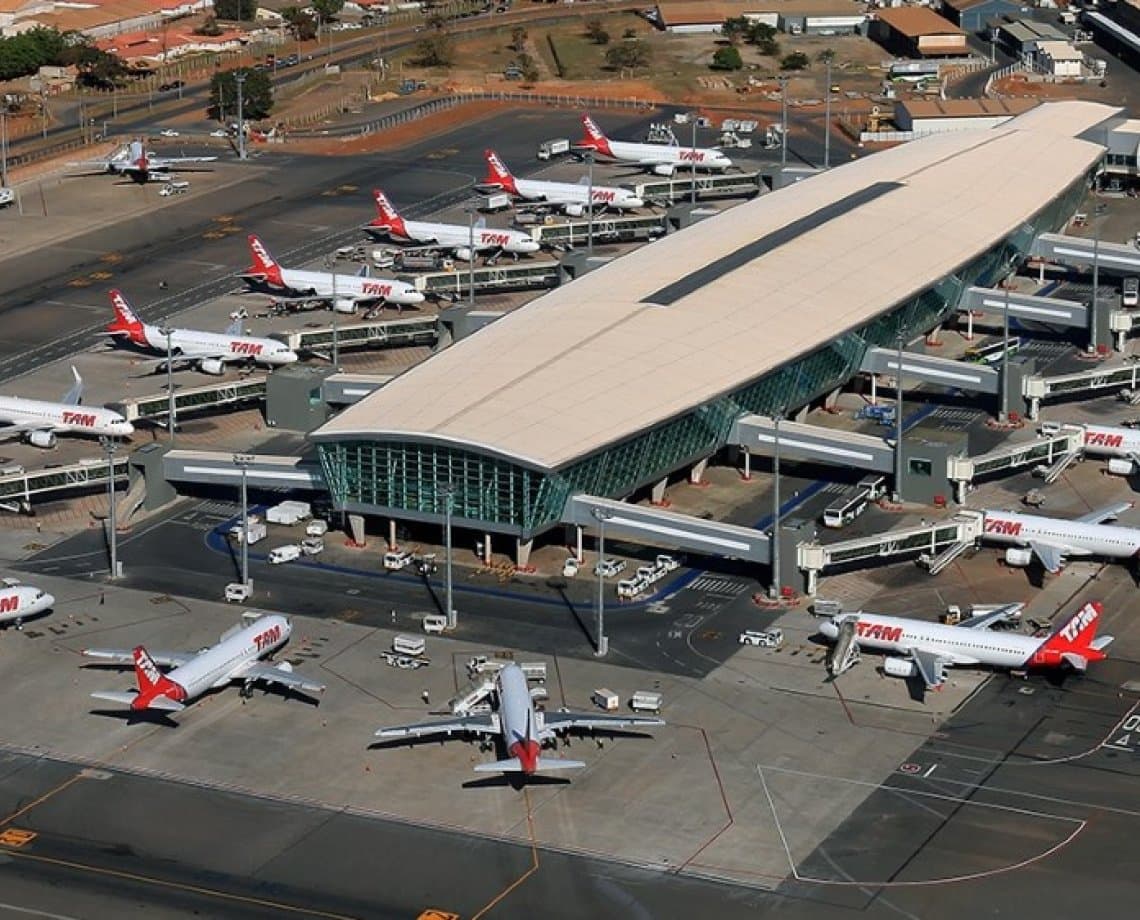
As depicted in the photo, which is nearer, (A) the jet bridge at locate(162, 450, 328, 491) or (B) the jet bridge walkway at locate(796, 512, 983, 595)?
(B) the jet bridge walkway at locate(796, 512, 983, 595)

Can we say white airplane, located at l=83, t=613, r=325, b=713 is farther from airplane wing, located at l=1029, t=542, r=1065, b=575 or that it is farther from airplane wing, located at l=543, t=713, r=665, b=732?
airplane wing, located at l=1029, t=542, r=1065, b=575

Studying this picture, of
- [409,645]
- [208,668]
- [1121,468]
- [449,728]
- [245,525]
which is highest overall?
[245,525]

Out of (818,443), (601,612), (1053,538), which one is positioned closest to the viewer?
(601,612)

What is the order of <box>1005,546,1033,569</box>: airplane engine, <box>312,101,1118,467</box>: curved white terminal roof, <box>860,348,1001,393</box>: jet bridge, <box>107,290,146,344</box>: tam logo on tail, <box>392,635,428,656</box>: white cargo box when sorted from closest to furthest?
<box>392,635,428,656</box>: white cargo box → <box>1005,546,1033,569</box>: airplane engine → <box>312,101,1118,467</box>: curved white terminal roof → <box>860,348,1001,393</box>: jet bridge → <box>107,290,146,344</box>: tam logo on tail

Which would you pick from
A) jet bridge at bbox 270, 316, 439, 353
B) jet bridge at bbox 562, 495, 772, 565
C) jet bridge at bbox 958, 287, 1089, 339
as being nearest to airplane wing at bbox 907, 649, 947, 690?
jet bridge at bbox 562, 495, 772, 565

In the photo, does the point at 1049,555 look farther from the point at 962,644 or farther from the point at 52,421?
the point at 52,421

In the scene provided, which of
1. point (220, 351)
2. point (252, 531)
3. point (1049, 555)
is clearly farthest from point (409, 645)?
point (220, 351)
